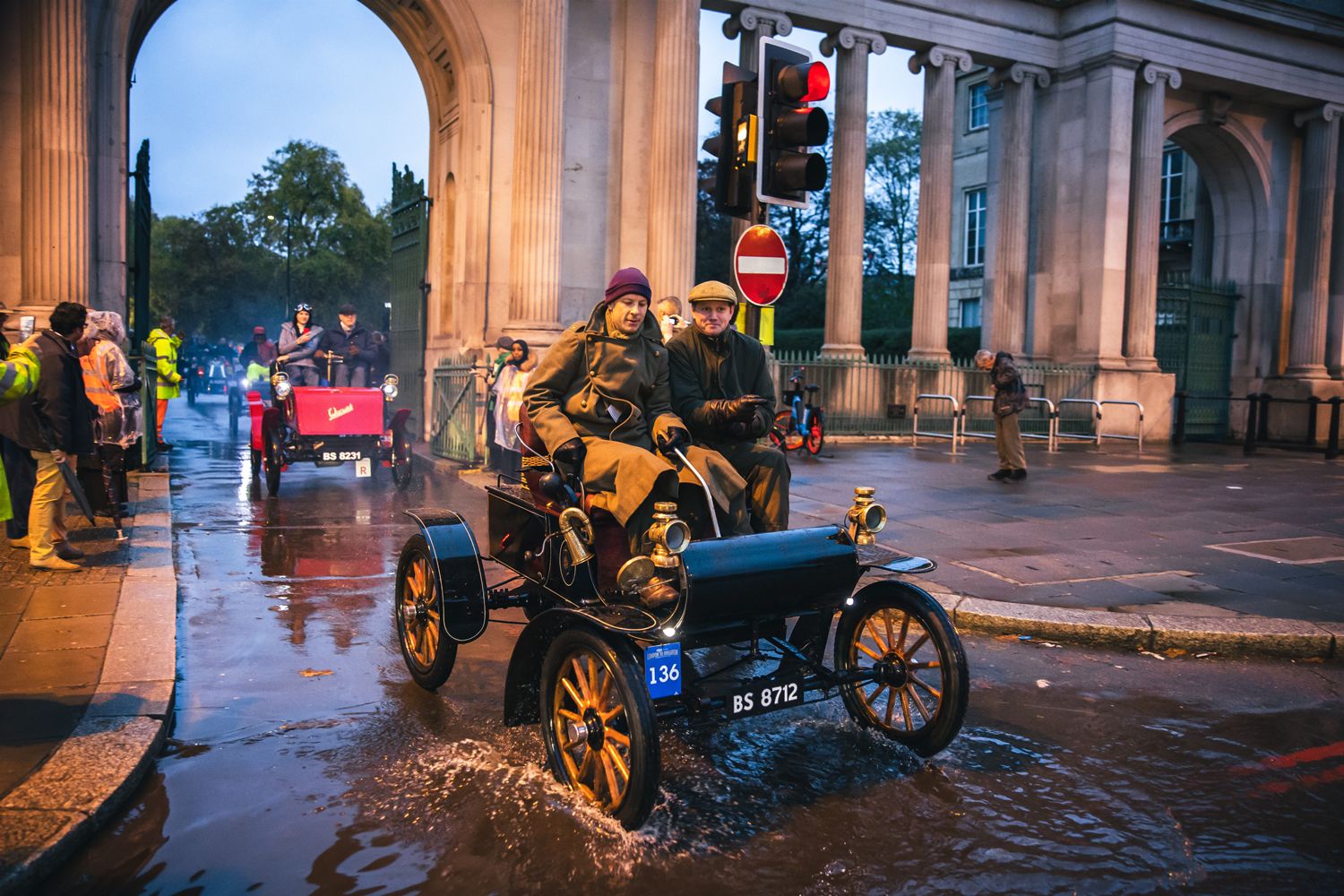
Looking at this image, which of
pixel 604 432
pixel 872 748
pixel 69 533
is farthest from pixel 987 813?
pixel 69 533

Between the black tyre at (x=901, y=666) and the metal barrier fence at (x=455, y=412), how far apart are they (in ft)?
34.9

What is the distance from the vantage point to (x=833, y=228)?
21.8 meters

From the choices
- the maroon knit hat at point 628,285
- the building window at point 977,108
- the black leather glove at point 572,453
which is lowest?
the black leather glove at point 572,453

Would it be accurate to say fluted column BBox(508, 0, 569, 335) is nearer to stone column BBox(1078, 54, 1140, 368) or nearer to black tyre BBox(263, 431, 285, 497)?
black tyre BBox(263, 431, 285, 497)

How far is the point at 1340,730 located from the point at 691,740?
2.93 meters

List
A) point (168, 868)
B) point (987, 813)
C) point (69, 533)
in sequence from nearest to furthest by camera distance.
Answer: point (168, 868), point (987, 813), point (69, 533)

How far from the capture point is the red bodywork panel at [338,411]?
38.1 feet

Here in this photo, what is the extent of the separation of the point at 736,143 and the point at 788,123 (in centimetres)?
39

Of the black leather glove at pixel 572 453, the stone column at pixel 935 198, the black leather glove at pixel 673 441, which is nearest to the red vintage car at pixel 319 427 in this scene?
the black leather glove at pixel 572 453

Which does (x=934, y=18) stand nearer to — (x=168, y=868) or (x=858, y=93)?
(x=858, y=93)

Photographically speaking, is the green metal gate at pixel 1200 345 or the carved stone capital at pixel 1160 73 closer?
the carved stone capital at pixel 1160 73

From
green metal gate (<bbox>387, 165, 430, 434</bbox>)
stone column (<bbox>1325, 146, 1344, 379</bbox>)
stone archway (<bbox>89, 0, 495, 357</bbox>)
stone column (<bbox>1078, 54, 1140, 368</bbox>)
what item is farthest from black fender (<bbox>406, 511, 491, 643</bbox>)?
stone column (<bbox>1325, 146, 1344, 379</bbox>)

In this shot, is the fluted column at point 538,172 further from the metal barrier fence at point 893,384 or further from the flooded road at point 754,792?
the flooded road at point 754,792

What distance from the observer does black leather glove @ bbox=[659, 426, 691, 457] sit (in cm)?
422
